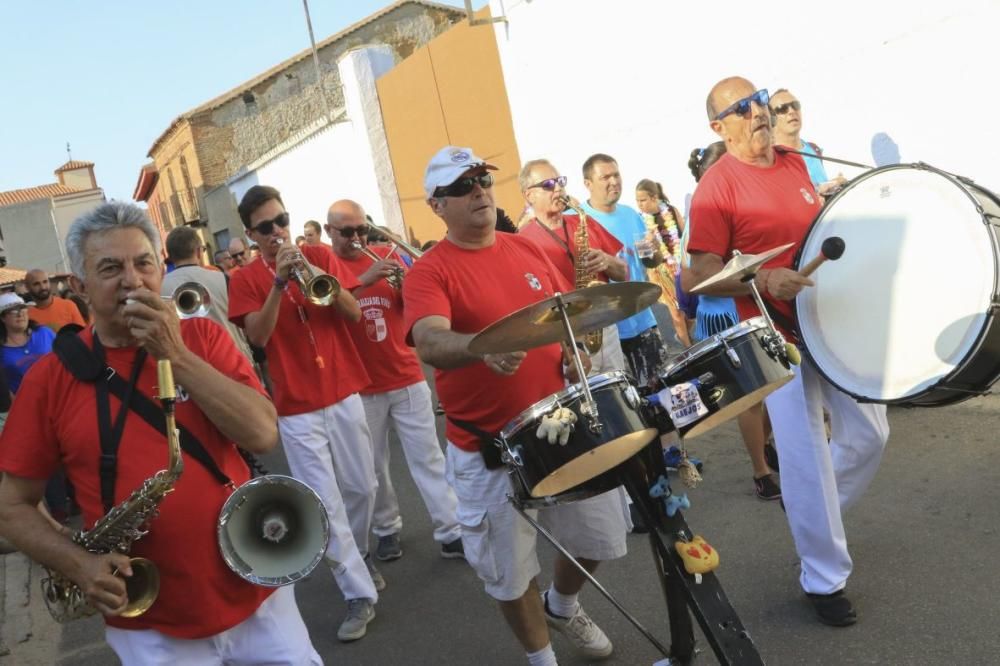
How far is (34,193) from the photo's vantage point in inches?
2136

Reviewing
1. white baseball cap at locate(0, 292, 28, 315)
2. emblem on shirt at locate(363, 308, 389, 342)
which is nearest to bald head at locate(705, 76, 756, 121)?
emblem on shirt at locate(363, 308, 389, 342)

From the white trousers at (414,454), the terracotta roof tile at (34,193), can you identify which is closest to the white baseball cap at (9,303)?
the white trousers at (414,454)

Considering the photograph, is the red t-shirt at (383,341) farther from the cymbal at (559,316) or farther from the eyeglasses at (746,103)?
the cymbal at (559,316)

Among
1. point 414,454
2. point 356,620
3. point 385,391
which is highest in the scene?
point 385,391

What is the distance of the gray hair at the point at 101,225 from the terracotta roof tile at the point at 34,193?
55635mm

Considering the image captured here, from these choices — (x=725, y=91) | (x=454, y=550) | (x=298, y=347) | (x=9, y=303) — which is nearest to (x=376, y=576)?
(x=454, y=550)

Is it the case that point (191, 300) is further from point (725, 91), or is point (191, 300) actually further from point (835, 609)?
point (835, 609)

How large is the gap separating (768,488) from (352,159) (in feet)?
59.6

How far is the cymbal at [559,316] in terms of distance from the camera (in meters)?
2.47

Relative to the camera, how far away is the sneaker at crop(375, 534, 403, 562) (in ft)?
18.4

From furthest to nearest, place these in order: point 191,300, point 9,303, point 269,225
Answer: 1. point 9,303
2. point 269,225
3. point 191,300

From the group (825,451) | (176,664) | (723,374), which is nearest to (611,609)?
(825,451)

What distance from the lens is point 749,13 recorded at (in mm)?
9492

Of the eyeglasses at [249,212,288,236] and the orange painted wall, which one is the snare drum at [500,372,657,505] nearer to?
the eyeglasses at [249,212,288,236]
